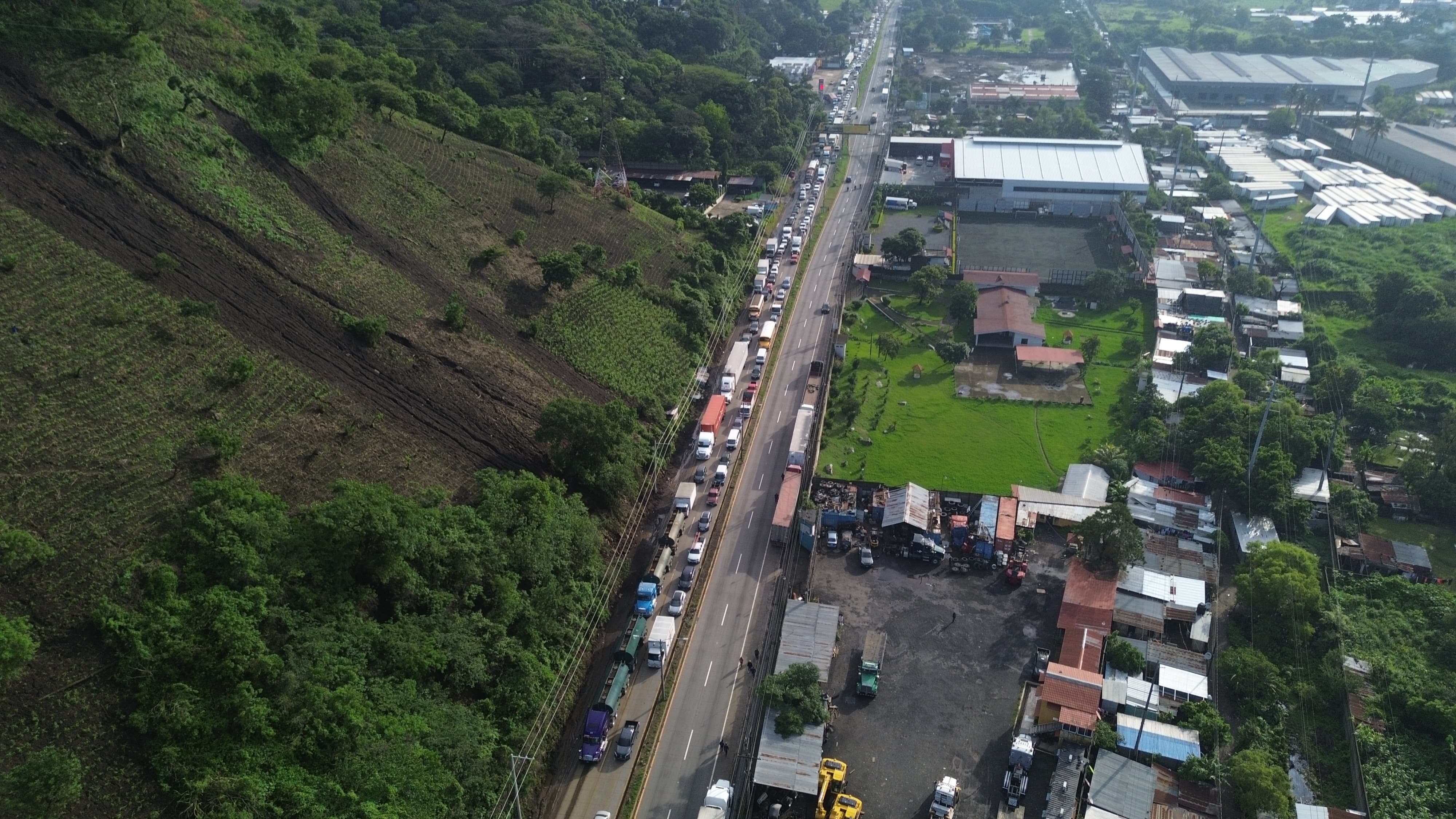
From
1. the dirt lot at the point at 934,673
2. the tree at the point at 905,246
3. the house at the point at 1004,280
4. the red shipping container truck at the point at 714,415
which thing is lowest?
the dirt lot at the point at 934,673

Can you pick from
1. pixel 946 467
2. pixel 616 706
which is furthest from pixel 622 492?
pixel 946 467

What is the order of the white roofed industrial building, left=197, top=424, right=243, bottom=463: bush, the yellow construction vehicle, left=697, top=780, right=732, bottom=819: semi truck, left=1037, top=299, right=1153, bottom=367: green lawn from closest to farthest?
left=697, top=780, right=732, bottom=819: semi truck, the yellow construction vehicle, left=197, top=424, right=243, bottom=463: bush, left=1037, top=299, right=1153, bottom=367: green lawn, the white roofed industrial building

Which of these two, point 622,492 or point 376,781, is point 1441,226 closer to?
point 622,492

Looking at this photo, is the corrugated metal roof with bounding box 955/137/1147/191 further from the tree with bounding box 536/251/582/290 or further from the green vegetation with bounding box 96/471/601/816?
the green vegetation with bounding box 96/471/601/816

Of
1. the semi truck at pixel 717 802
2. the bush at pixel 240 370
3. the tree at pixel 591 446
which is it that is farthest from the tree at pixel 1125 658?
Result: the bush at pixel 240 370

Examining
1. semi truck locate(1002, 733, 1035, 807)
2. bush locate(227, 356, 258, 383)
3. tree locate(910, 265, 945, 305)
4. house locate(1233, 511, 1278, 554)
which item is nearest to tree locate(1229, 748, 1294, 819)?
semi truck locate(1002, 733, 1035, 807)

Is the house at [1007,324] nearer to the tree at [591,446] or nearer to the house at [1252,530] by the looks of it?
the house at [1252,530]

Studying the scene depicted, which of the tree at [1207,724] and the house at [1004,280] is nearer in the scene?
the tree at [1207,724]
